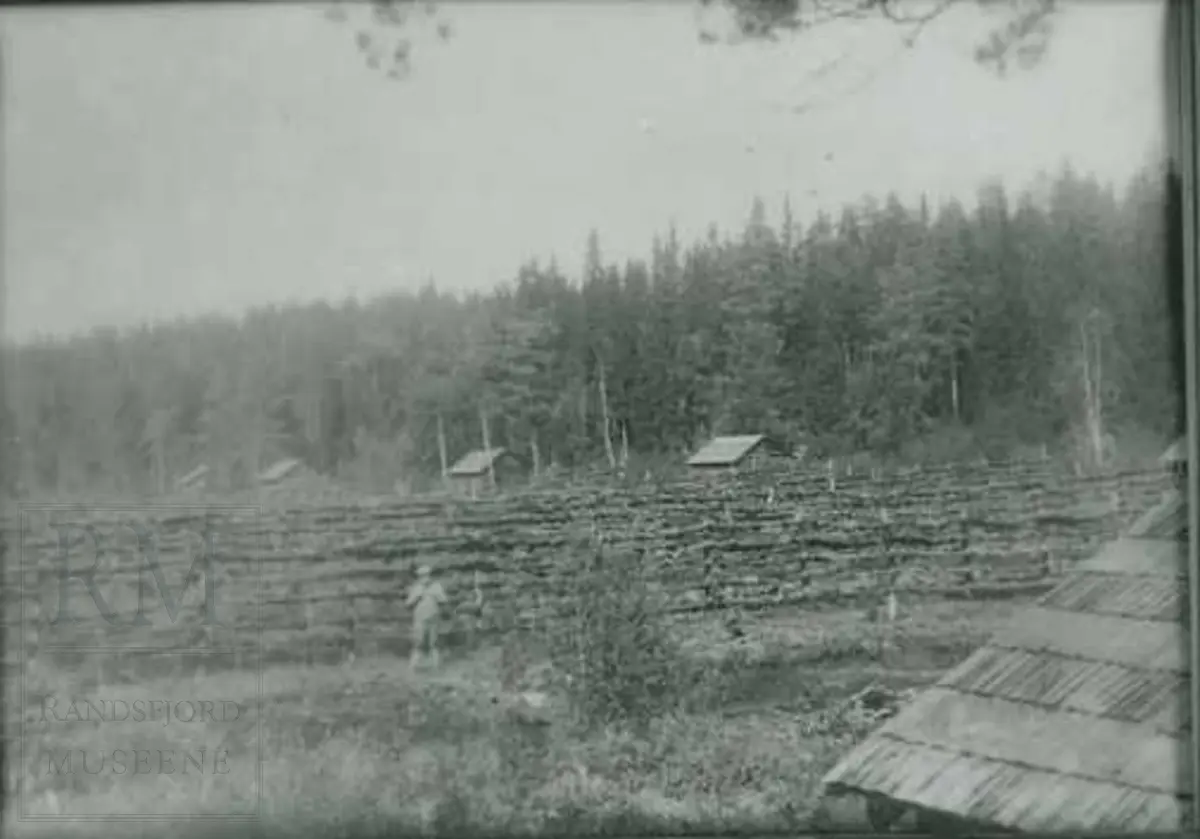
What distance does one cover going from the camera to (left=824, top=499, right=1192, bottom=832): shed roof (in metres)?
2.96

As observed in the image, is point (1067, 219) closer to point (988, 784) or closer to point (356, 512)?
point (988, 784)

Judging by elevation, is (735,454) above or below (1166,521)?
above

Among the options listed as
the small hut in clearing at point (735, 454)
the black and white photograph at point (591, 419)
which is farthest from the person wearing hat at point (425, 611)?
the small hut in clearing at point (735, 454)

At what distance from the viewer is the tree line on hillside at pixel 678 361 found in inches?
118

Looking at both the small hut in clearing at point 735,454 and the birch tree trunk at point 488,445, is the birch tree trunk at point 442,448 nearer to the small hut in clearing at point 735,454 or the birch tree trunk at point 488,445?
the birch tree trunk at point 488,445

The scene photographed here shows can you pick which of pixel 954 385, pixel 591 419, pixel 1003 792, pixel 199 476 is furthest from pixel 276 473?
pixel 1003 792

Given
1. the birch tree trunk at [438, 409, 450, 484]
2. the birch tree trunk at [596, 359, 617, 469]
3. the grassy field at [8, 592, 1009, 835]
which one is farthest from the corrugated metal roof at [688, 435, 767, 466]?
the birch tree trunk at [438, 409, 450, 484]

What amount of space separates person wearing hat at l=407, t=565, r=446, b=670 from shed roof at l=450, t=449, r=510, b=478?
22 centimetres

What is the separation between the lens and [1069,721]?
2.97m

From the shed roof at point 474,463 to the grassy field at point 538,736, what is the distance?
0.37 metres

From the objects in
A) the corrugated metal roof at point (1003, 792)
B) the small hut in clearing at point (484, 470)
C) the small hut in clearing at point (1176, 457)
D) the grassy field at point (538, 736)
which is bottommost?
the corrugated metal roof at point (1003, 792)

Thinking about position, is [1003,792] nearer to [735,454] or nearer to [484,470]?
[735,454]

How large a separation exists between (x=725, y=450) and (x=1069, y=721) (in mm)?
948

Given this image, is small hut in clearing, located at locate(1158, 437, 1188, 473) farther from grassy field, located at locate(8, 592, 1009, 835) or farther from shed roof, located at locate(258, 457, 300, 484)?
A: shed roof, located at locate(258, 457, 300, 484)
